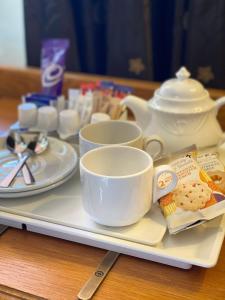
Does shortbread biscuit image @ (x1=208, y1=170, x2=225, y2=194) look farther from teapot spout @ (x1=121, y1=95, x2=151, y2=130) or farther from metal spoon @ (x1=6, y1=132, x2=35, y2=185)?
metal spoon @ (x1=6, y1=132, x2=35, y2=185)

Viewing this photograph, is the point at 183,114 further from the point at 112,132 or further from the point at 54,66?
the point at 54,66

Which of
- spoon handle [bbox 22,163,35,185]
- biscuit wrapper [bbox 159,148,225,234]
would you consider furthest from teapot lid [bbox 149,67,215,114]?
spoon handle [bbox 22,163,35,185]

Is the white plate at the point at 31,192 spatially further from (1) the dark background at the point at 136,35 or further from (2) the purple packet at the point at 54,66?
(1) the dark background at the point at 136,35

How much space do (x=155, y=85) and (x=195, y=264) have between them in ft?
1.93

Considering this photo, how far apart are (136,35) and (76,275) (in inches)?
26.8

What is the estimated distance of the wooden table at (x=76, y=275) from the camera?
522 mm

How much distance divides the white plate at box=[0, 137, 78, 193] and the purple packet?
0.23 meters

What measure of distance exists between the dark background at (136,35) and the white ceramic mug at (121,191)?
0.49 m

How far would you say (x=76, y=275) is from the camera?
549 mm

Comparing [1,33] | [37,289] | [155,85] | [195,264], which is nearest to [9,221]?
[37,289]

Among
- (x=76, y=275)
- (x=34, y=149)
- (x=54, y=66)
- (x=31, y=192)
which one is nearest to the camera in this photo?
(x=76, y=275)

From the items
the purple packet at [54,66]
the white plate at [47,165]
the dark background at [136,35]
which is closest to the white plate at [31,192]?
the white plate at [47,165]

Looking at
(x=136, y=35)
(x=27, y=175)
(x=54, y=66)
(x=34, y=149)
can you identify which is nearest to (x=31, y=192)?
(x=27, y=175)

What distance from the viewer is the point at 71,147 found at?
0.77 meters
